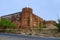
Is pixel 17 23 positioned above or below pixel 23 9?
below

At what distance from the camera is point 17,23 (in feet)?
174

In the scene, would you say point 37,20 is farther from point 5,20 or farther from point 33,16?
point 5,20

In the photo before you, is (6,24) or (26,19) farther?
(6,24)

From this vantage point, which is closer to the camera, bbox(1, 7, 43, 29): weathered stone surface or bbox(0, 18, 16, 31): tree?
bbox(1, 7, 43, 29): weathered stone surface

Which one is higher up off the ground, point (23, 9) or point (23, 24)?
point (23, 9)

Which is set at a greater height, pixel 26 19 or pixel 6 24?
pixel 26 19

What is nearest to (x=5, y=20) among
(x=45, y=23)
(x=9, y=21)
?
(x=9, y=21)

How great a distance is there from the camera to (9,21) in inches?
2078

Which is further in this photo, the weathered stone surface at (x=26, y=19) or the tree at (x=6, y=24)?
the tree at (x=6, y=24)

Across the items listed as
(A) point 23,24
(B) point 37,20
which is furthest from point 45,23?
(A) point 23,24

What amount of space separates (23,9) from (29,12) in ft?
5.89

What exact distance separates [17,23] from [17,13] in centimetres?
269

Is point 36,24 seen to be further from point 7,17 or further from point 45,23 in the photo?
point 7,17

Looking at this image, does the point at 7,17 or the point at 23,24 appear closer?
the point at 23,24
